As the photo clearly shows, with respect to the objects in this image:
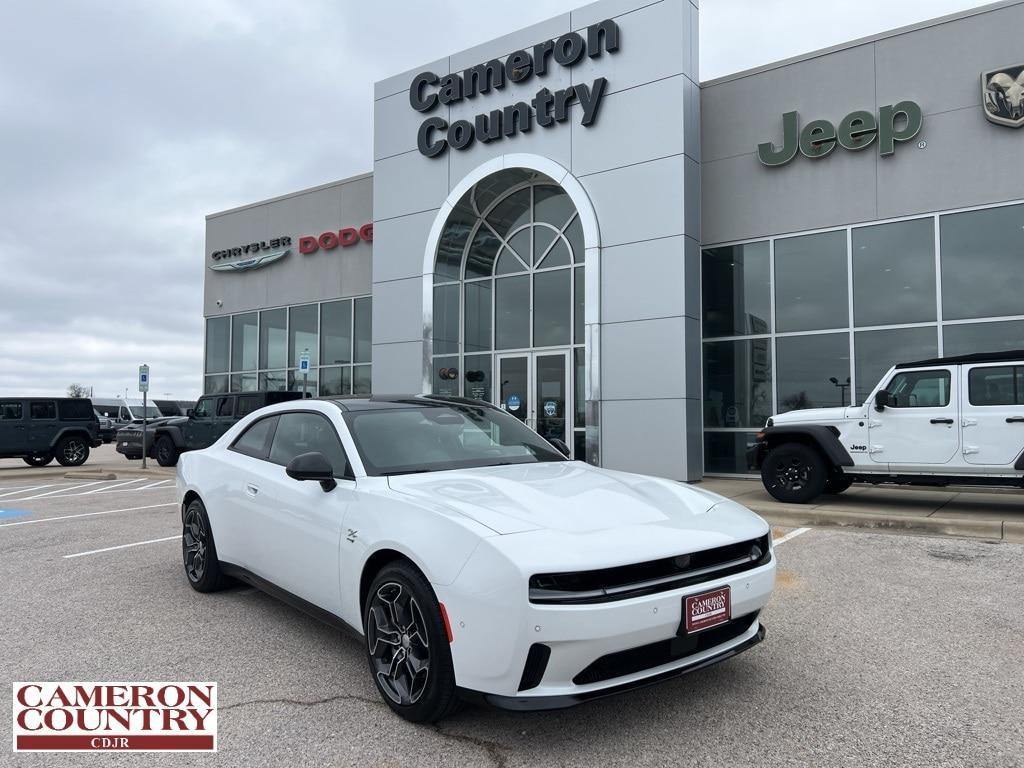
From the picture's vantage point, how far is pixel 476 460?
14.5ft

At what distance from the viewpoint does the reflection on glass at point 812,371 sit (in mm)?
13461

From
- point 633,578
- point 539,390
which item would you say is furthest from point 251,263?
point 633,578

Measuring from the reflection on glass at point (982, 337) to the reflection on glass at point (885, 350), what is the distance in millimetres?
203

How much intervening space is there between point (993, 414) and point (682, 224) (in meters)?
5.99

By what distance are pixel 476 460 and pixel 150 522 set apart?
6.78 meters

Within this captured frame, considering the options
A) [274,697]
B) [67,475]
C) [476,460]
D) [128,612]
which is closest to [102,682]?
[274,697]

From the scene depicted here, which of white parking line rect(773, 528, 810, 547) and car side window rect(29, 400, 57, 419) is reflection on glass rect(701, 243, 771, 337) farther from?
car side window rect(29, 400, 57, 419)

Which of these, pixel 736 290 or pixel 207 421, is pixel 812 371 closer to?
pixel 736 290

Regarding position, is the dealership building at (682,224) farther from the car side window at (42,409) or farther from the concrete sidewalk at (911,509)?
the car side window at (42,409)

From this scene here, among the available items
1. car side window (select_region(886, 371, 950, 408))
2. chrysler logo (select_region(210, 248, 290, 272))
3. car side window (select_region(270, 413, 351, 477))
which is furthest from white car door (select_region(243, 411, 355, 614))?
chrysler logo (select_region(210, 248, 290, 272))

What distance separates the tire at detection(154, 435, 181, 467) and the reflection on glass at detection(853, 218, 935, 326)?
53.9ft

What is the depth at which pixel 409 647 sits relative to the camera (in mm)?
3355

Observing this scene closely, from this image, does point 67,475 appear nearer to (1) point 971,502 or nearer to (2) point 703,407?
(2) point 703,407

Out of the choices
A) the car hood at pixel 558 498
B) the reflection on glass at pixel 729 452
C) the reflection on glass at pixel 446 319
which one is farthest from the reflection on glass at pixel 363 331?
the car hood at pixel 558 498
